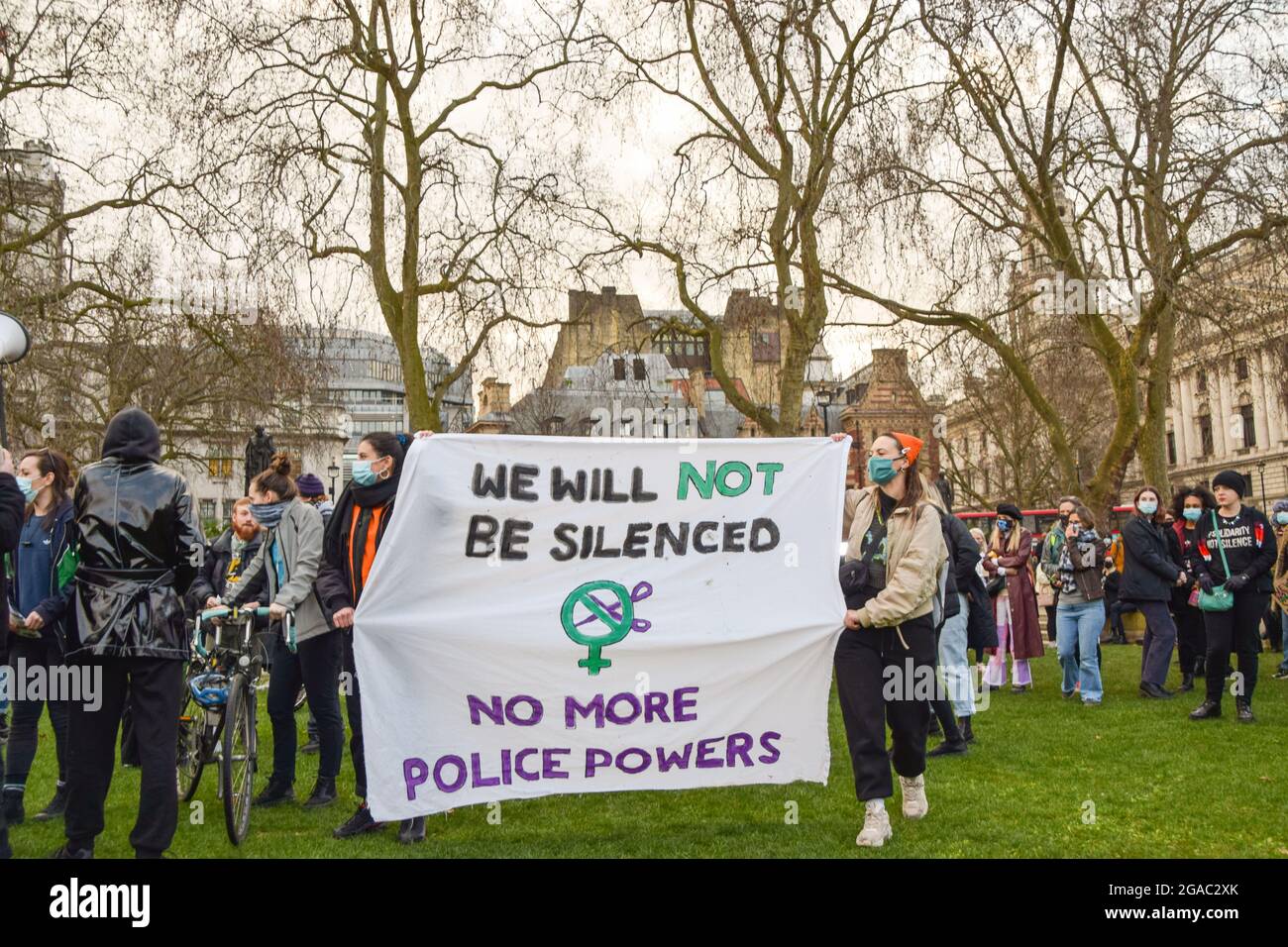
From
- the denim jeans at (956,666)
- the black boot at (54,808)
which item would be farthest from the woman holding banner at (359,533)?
the denim jeans at (956,666)

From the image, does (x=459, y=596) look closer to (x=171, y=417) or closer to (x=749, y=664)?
(x=749, y=664)

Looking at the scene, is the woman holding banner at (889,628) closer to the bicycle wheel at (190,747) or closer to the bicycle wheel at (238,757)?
the bicycle wheel at (238,757)

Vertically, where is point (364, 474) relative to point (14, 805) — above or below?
above

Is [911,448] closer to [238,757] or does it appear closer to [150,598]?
[150,598]

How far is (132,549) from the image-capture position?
17.5 feet

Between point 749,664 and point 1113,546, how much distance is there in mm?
9314

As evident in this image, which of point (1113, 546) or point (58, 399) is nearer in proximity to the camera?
point (1113, 546)

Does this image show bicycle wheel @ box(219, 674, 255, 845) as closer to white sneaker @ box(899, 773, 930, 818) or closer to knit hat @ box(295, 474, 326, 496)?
knit hat @ box(295, 474, 326, 496)

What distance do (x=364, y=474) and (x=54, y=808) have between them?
3.05 metres

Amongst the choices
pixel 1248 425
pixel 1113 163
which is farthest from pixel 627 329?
pixel 1248 425

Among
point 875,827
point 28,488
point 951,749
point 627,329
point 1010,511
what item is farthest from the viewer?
point 627,329

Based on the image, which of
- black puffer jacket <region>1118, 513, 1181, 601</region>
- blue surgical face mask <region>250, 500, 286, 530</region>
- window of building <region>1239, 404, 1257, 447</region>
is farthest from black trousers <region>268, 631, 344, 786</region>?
window of building <region>1239, 404, 1257, 447</region>
